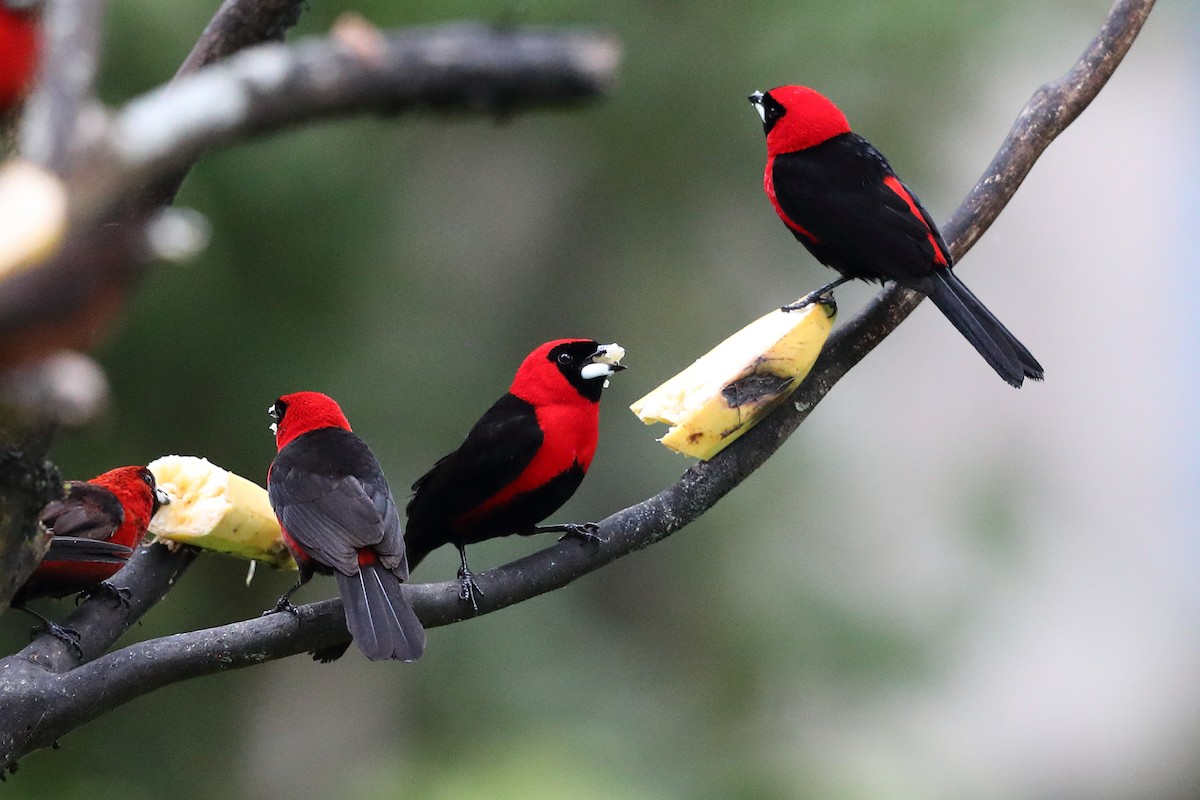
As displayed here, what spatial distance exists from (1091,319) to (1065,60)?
2.51 m

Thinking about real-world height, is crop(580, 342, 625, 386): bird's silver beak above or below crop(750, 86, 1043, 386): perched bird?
below

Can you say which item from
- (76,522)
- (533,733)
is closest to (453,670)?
(533,733)

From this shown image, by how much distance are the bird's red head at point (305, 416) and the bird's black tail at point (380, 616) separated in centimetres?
58

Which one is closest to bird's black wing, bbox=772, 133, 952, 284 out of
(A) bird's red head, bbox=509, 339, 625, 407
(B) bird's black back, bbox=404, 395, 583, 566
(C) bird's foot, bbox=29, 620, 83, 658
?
(A) bird's red head, bbox=509, 339, 625, 407

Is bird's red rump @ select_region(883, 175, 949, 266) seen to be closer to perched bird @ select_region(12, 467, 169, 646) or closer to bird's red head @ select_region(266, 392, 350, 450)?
bird's red head @ select_region(266, 392, 350, 450)

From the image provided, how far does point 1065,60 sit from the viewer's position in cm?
717

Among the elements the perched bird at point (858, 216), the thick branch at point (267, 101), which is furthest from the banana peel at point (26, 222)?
Result: the perched bird at point (858, 216)

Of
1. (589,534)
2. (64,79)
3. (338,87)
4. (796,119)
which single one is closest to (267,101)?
(338,87)

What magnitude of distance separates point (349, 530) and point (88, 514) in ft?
2.35

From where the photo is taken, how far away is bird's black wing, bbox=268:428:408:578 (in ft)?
7.79

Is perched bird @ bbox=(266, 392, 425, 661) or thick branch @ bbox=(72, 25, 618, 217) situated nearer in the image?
thick branch @ bbox=(72, 25, 618, 217)

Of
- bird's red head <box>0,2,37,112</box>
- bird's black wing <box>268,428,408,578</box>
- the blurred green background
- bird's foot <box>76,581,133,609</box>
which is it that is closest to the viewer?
bird's red head <box>0,2,37,112</box>

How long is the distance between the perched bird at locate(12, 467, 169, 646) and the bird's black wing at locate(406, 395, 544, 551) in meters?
0.54

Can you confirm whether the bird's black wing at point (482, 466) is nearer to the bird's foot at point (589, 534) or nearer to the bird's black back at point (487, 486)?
the bird's black back at point (487, 486)
